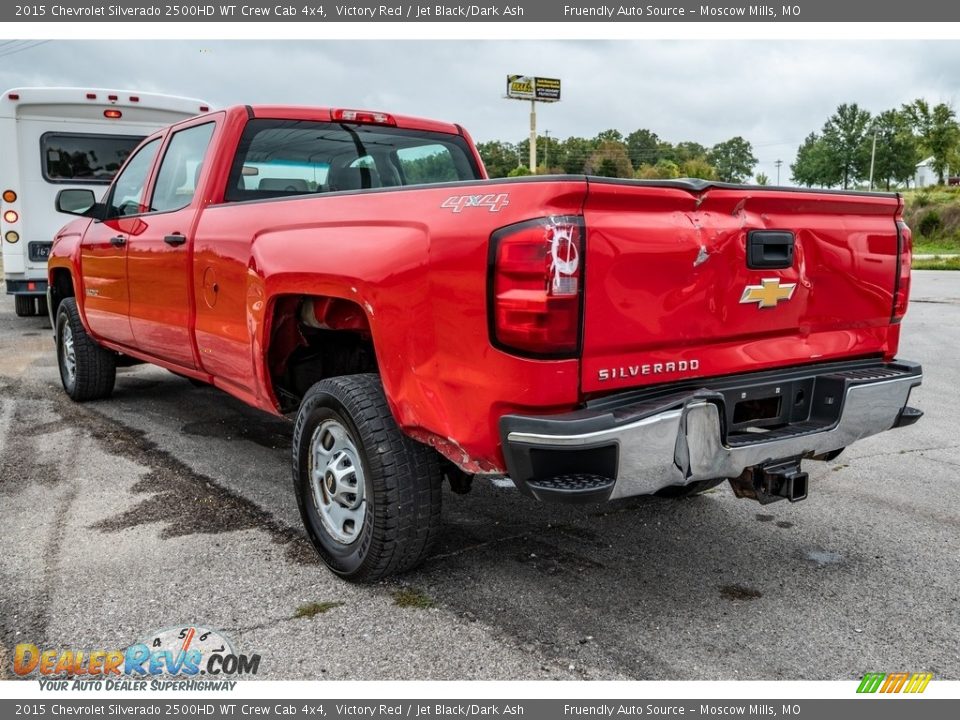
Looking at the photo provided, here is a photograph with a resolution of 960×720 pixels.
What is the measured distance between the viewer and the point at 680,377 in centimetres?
289

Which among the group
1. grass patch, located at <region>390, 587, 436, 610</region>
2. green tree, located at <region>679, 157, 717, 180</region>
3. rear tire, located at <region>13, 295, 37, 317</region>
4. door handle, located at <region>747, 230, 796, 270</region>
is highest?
green tree, located at <region>679, 157, 717, 180</region>

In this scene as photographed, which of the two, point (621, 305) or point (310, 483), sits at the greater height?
point (621, 305)

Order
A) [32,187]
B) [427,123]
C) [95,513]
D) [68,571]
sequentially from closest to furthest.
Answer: [68,571], [95,513], [427,123], [32,187]

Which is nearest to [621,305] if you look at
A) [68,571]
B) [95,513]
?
[68,571]

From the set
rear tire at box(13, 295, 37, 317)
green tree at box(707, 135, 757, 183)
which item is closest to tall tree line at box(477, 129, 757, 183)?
green tree at box(707, 135, 757, 183)

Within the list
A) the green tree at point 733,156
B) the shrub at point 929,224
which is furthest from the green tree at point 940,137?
the green tree at point 733,156

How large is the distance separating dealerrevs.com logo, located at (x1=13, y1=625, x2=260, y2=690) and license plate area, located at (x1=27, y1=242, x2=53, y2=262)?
9.03 meters

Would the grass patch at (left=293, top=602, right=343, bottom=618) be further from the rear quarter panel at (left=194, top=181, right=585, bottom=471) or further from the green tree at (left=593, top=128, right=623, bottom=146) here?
the green tree at (left=593, top=128, right=623, bottom=146)

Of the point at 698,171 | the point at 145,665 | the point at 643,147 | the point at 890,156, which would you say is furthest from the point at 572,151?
the point at 145,665

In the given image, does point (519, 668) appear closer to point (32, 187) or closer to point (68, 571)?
point (68, 571)

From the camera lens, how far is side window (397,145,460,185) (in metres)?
4.94

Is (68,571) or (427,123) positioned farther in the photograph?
(427,123)

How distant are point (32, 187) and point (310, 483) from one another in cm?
894

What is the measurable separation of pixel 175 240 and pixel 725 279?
3005 mm
